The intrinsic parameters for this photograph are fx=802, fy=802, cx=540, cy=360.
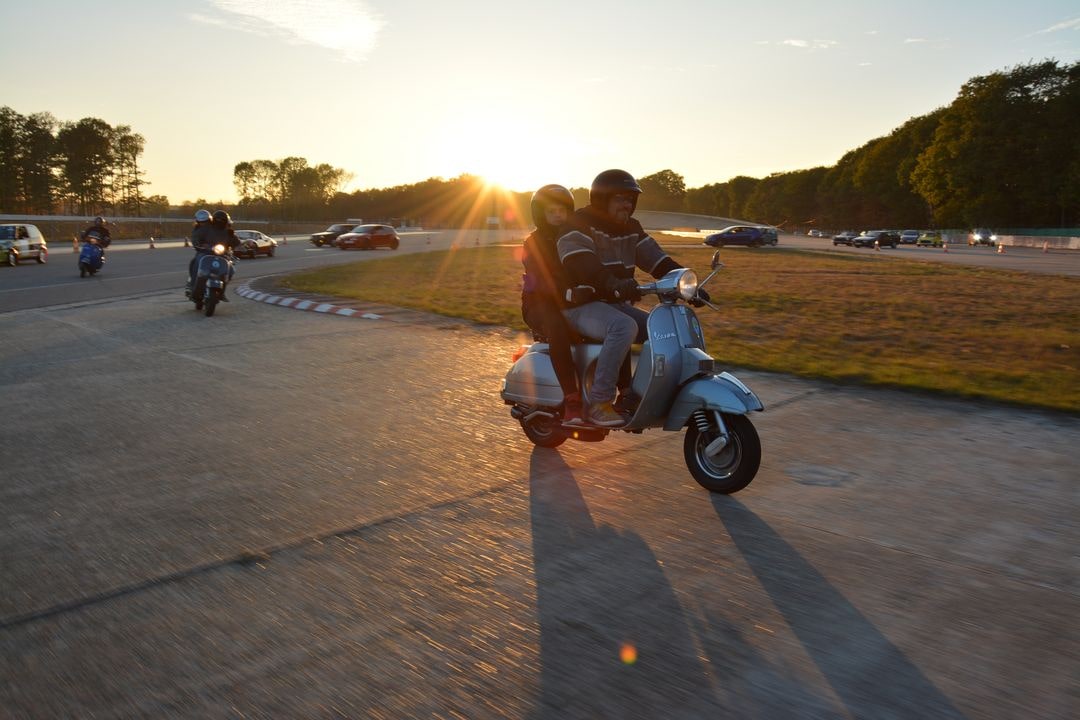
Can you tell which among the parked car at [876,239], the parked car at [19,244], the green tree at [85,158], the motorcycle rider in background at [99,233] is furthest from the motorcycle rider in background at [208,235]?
the green tree at [85,158]

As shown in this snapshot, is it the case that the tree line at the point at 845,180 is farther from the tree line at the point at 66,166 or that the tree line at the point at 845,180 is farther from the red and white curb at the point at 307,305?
the red and white curb at the point at 307,305

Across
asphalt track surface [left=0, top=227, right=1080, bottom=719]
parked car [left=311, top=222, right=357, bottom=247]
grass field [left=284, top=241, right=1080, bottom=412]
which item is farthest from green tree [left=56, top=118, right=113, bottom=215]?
asphalt track surface [left=0, top=227, right=1080, bottom=719]

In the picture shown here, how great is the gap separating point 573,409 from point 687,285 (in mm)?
1200

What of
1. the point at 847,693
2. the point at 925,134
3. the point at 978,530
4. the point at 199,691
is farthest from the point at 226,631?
the point at 925,134

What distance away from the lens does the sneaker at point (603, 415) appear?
518 centimetres

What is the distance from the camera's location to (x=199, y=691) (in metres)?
2.64

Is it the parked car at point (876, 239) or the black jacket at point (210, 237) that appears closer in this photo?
the black jacket at point (210, 237)

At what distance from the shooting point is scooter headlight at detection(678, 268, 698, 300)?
181 inches

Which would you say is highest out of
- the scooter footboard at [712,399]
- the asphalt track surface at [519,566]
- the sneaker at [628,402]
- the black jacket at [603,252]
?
the black jacket at [603,252]

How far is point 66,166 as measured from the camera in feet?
407

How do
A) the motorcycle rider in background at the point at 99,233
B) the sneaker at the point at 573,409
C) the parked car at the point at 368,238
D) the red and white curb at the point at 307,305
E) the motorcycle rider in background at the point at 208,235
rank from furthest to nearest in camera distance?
the parked car at the point at 368,238 < the motorcycle rider in background at the point at 99,233 < the motorcycle rider in background at the point at 208,235 < the red and white curb at the point at 307,305 < the sneaker at the point at 573,409

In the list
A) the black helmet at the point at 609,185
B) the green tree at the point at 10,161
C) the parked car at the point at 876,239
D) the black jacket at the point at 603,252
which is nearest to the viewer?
the black jacket at the point at 603,252

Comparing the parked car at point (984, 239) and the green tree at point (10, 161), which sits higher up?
the green tree at point (10, 161)

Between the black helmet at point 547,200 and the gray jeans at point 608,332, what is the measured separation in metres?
0.64
